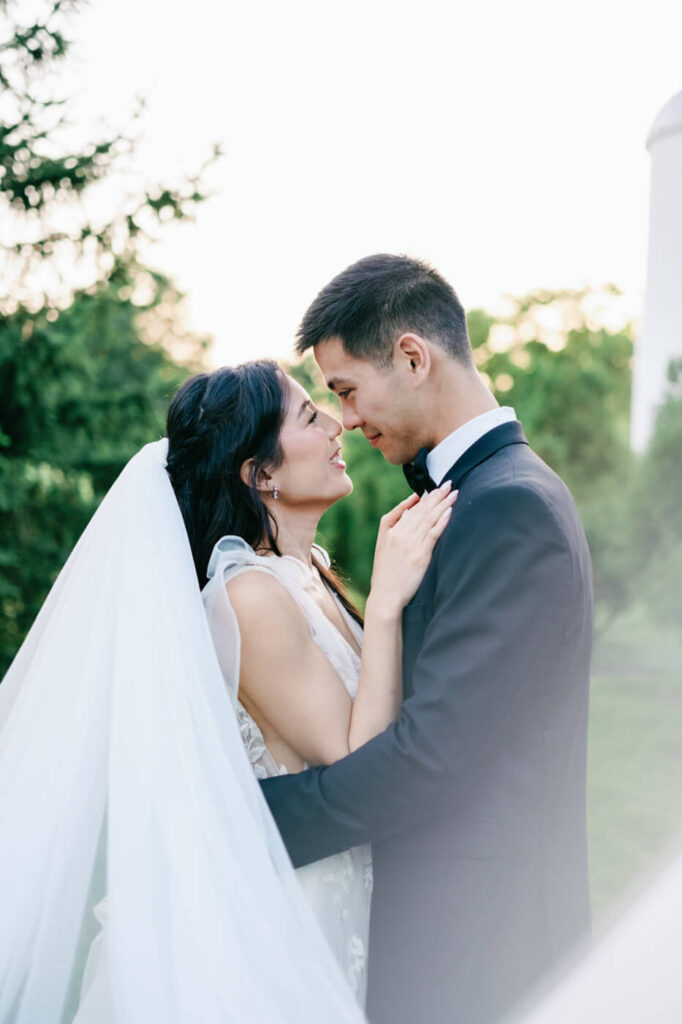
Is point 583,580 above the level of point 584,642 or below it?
above

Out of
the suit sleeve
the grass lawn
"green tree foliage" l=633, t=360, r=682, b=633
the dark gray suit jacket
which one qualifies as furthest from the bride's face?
"green tree foliage" l=633, t=360, r=682, b=633

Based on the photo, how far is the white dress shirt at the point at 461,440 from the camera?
102 inches

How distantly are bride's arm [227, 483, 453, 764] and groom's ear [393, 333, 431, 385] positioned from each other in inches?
13.2

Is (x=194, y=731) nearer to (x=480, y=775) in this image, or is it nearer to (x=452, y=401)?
(x=480, y=775)

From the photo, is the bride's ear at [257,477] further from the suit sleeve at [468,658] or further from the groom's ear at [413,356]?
the suit sleeve at [468,658]

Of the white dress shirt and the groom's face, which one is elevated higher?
the groom's face

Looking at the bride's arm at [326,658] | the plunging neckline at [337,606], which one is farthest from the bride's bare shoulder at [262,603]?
the plunging neckline at [337,606]

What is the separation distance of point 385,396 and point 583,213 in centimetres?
1797

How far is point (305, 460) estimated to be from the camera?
2.84m

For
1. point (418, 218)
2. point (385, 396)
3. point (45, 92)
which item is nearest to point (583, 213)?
point (418, 218)

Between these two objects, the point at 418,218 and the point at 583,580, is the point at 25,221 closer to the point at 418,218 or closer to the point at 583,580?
the point at 583,580

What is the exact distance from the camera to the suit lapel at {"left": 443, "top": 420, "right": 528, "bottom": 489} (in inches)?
98.4

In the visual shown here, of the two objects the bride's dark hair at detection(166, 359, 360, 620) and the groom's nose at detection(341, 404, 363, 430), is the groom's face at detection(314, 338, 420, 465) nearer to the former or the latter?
the groom's nose at detection(341, 404, 363, 430)

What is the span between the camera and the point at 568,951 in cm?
234
